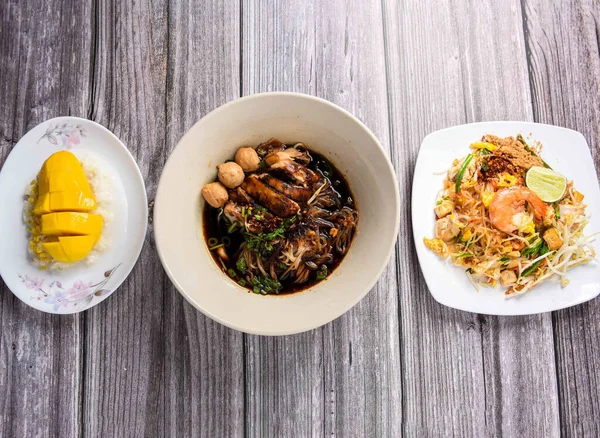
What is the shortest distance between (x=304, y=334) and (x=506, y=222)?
3.23 ft

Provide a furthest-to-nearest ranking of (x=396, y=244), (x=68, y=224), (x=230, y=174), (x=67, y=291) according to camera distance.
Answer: (x=396, y=244)
(x=67, y=291)
(x=68, y=224)
(x=230, y=174)

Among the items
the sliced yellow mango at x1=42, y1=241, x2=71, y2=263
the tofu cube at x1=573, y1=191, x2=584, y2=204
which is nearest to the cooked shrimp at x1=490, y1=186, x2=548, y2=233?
the tofu cube at x1=573, y1=191, x2=584, y2=204

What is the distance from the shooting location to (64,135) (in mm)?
2021

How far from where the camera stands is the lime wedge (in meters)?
2.04

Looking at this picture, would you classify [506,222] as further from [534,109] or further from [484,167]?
[534,109]

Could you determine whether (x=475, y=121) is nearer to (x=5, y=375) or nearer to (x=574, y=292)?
(x=574, y=292)

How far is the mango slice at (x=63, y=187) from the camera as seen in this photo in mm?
1857

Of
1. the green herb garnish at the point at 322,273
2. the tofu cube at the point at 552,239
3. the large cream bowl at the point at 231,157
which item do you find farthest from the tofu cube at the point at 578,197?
the green herb garnish at the point at 322,273

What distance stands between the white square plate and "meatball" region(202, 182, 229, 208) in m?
0.82

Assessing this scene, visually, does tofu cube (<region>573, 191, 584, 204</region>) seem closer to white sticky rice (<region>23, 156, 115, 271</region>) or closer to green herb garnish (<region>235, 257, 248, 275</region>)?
green herb garnish (<region>235, 257, 248, 275</region>)

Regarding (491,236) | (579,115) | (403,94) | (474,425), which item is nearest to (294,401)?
(474,425)

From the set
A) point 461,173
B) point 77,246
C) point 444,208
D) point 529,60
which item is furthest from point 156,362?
point 529,60

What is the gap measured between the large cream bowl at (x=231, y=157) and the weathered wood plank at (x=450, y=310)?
1.48 feet

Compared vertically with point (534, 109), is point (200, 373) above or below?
below
